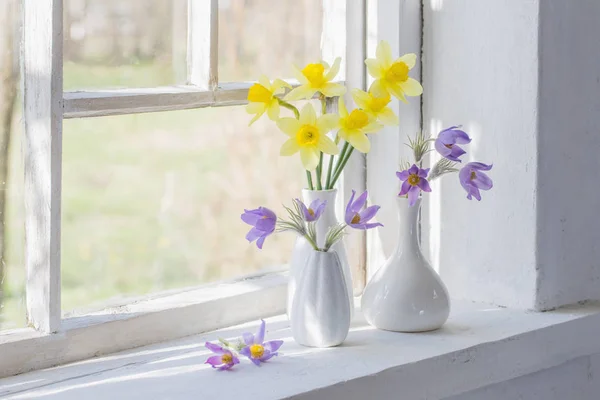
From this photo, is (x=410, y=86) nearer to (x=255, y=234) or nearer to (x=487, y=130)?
(x=487, y=130)

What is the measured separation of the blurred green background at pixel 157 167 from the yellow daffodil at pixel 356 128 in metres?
0.21

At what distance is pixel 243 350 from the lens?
1269 mm

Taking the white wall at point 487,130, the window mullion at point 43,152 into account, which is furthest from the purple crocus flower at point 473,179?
the window mullion at point 43,152

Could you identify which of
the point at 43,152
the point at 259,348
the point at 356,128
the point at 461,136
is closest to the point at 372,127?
the point at 356,128

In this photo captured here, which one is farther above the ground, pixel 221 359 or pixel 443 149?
pixel 443 149

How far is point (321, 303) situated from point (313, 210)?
12 centimetres

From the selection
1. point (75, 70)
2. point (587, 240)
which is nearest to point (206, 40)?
point (75, 70)

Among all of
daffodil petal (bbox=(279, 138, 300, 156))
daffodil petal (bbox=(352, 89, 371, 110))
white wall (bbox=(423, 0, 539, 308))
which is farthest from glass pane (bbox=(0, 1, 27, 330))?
white wall (bbox=(423, 0, 539, 308))

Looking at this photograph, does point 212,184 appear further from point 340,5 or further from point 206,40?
point 340,5

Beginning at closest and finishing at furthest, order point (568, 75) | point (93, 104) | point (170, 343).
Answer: point (93, 104) → point (170, 343) → point (568, 75)

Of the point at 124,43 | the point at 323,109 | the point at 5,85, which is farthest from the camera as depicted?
the point at 323,109

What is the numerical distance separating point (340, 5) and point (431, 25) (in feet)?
0.49

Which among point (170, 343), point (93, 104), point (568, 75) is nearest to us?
point (93, 104)

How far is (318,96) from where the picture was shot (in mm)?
1542
